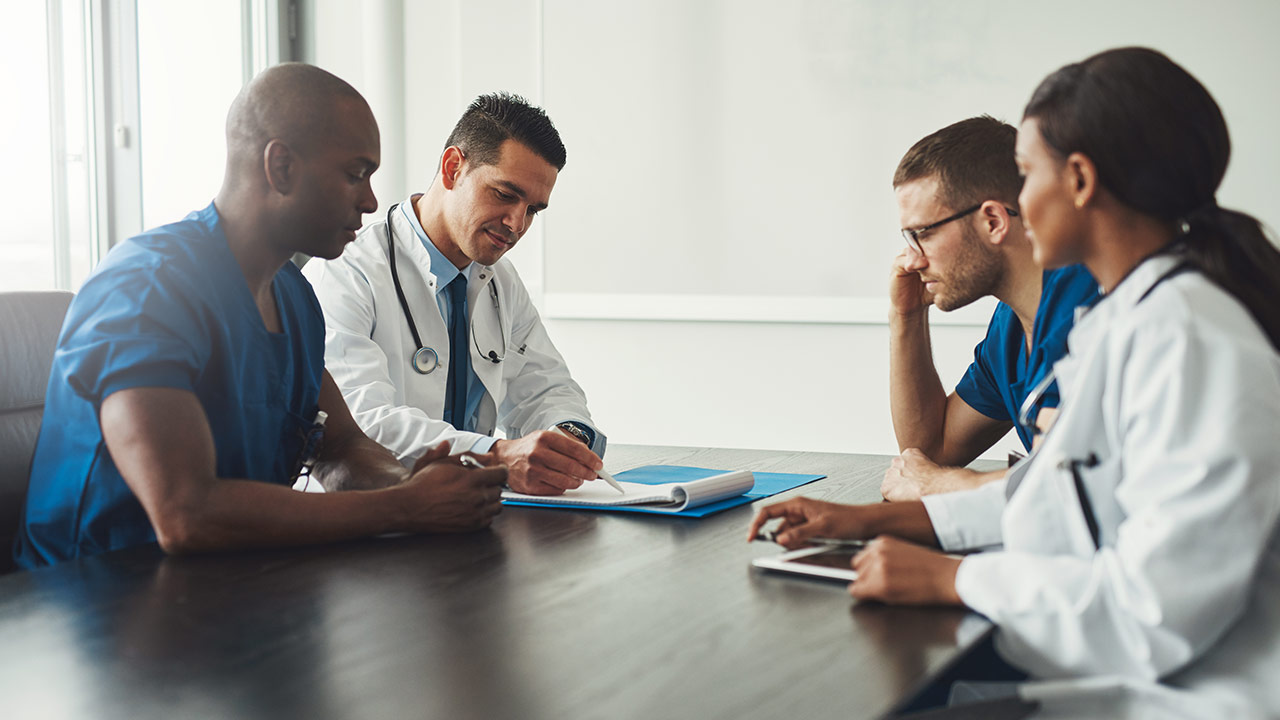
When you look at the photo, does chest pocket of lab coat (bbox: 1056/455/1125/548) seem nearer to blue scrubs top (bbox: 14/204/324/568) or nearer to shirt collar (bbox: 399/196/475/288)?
blue scrubs top (bbox: 14/204/324/568)

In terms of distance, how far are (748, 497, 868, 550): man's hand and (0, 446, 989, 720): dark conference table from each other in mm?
46

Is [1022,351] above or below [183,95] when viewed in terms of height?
below

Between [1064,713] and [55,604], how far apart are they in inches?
39.4

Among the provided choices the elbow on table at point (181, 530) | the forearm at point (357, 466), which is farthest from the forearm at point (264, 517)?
the forearm at point (357, 466)

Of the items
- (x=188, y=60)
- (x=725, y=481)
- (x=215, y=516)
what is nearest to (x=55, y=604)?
(x=215, y=516)

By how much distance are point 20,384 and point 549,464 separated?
2.82 feet

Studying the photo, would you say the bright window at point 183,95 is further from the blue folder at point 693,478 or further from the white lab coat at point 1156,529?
the white lab coat at point 1156,529

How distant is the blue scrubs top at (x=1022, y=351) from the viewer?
177cm

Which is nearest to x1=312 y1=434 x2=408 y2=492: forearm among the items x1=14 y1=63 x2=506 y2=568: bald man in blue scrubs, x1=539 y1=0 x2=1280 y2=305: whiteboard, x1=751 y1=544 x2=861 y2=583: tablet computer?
x1=14 y1=63 x2=506 y2=568: bald man in blue scrubs

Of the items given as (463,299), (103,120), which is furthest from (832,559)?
(103,120)

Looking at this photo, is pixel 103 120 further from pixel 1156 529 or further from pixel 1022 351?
pixel 1156 529

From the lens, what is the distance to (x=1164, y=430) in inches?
37.7

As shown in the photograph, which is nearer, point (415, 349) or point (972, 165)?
point (972, 165)

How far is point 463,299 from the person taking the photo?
94.3 inches
